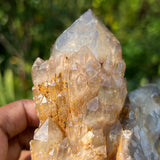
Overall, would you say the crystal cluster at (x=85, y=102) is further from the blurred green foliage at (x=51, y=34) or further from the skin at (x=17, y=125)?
the blurred green foliage at (x=51, y=34)

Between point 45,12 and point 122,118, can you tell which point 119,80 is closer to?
point 122,118

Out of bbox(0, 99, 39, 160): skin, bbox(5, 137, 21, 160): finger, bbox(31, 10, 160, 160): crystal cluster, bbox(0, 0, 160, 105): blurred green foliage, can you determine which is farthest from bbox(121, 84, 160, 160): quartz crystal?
bbox(0, 0, 160, 105): blurred green foliage

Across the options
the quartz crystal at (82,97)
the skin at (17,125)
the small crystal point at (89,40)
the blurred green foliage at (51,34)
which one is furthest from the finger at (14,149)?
the blurred green foliage at (51,34)

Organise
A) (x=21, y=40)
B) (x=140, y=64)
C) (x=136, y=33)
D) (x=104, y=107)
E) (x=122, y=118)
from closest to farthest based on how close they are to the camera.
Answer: (x=104, y=107) < (x=122, y=118) < (x=140, y=64) < (x=21, y=40) < (x=136, y=33)

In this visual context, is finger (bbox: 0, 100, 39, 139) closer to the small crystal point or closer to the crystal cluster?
the crystal cluster

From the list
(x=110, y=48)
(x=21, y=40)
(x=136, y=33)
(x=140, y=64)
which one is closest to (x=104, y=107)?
(x=110, y=48)

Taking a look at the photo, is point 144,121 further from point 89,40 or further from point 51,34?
point 51,34
